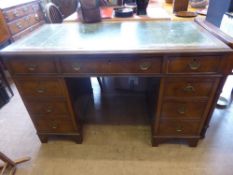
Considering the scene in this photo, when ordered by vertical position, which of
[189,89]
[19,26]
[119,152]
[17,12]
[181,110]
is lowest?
[119,152]

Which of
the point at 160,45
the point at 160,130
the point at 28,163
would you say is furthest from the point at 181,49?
the point at 28,163

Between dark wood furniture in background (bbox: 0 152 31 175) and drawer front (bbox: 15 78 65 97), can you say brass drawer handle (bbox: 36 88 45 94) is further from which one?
dark wood furniture in background (bbox: 0 152 31 175)

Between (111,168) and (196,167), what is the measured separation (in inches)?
24.5

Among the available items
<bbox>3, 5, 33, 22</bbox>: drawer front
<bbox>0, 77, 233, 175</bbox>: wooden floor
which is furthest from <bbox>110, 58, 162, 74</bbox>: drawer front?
<bbox>3, 5, 33, 22</bbox>: drawer front

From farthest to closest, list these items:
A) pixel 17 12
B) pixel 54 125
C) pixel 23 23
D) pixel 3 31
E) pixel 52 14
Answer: pixel 23 23 < pixel 17 12 < pixel 3 31 < pixel 52 14 < pixel 54 125

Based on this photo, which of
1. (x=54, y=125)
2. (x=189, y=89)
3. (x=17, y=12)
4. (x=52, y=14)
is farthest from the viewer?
(x=17, y=12)

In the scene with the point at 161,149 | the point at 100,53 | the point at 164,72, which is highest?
the point at 100,53

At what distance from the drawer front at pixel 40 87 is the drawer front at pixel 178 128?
0.77 meters

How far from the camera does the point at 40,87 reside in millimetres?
1121

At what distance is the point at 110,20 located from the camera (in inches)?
60.8

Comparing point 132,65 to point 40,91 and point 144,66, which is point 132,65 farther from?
point 40,91

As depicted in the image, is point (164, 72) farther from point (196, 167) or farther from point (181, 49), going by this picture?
point (196, 167)

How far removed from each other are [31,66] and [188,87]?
3.19ft

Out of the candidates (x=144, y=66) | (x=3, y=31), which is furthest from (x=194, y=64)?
(x=3, y=31)
